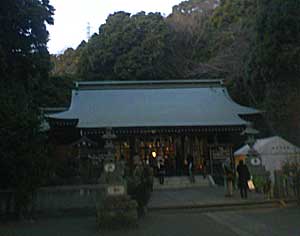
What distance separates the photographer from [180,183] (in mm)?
25359

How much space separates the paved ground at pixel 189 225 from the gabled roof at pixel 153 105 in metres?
14.1

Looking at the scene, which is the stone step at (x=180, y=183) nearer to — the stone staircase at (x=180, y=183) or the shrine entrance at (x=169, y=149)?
the stone staircase at (x=180, y=183)

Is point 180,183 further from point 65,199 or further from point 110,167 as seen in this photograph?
point 110,167

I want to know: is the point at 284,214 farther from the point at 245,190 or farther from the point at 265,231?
the point at 245,190

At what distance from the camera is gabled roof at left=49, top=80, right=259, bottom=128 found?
92.5 feet

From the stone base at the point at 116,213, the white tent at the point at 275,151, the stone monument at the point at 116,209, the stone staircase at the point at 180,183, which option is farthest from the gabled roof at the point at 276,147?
the stone base at the point at 116,213

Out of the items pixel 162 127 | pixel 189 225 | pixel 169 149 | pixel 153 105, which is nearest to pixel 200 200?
pixel 189 225

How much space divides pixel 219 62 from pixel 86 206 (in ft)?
78.9

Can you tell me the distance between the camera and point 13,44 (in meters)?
16.5

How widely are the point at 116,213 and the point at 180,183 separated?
14.1m

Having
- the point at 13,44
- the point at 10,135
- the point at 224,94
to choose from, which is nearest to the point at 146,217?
the point at 10,135

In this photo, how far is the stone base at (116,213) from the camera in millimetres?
11523

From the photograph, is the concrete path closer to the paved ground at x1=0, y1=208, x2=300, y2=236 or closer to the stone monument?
the paved ground at x1=0, y1=208, x2=300, y2=236

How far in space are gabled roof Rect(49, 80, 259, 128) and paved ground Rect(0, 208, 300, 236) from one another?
14134mm
